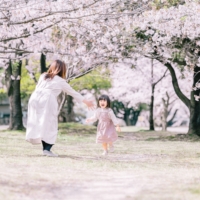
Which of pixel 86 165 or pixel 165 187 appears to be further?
pixel 86 165

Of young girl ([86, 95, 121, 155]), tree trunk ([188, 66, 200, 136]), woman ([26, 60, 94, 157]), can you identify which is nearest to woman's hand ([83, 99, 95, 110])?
woman ([26, 60, 94, 157])

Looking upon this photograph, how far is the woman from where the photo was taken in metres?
9.83

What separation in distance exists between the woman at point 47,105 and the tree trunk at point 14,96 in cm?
1404

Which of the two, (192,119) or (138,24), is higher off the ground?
(138,24)

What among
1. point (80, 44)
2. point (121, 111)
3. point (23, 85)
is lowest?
point (121, 111)

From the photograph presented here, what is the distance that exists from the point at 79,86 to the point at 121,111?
84.5 ft

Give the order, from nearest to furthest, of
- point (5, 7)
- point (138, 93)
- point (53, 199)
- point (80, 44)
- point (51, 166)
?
point (53, 199) → point (51, 166) → point (5, 7) → point (80, 44) → point (138, 93)

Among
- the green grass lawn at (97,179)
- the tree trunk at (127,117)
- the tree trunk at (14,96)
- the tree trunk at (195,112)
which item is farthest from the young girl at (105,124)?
the tree trunk at (127,117)

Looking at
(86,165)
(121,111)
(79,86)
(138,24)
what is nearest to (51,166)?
(86,165)

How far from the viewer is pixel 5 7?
10.5 metres

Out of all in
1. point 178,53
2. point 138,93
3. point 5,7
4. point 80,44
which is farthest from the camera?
point 138,93

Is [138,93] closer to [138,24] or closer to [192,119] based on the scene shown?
[192,119]

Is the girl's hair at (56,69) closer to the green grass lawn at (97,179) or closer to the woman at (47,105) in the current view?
the woman at (47,105)

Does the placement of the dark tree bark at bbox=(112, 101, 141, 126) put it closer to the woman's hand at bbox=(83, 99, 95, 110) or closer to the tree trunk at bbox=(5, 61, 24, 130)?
the tree trunk at bbox=(5, 61, 24, 130)
